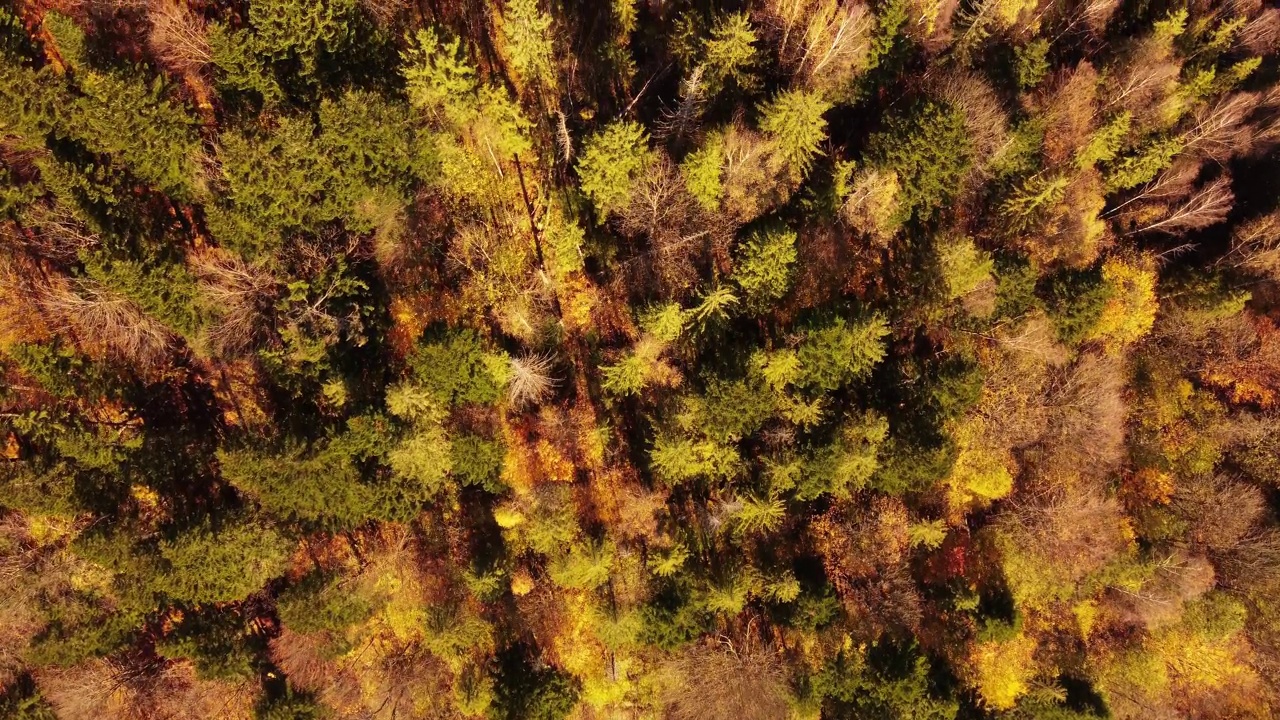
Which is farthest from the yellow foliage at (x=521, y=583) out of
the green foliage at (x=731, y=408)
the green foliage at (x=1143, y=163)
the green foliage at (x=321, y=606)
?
the green foliage at (x=1143, y=163)

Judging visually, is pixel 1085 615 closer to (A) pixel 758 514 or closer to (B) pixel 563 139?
(A) pixel 758 514

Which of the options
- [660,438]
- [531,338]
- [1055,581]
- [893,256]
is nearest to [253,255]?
[531,338]

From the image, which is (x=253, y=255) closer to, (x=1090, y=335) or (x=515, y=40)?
(x=515, y=40)

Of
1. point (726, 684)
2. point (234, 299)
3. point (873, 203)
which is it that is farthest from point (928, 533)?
point (234, 299)

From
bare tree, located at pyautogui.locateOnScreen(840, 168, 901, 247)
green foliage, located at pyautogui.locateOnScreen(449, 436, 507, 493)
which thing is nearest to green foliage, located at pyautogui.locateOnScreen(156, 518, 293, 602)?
green foliage, located at pyautogui.locateOnScreen(449, 436, 507, 493)

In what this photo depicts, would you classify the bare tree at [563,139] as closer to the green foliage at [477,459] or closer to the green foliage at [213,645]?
the green foliage at [477,459]

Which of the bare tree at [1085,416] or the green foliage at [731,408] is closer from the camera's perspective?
the green foliage at [731,408]

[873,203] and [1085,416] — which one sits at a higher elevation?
[873,203]
